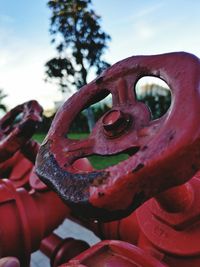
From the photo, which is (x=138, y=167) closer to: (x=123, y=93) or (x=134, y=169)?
(x=134, y=169)

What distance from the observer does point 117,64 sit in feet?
2.01

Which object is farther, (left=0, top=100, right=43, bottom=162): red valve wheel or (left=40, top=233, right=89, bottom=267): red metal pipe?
(left=40, top=233, right=89, bottom=267): red metal pipe

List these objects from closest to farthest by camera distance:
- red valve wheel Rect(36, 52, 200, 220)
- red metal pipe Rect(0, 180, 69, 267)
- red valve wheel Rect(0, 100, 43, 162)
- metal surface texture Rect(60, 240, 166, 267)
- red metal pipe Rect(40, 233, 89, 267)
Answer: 1. red valve wheel Rect(36, 52, 200, 220)
2. metal surface texture Rect(60, 240, 166, 267)
3. red metal pipe Rect(0, 180, 69, 267)
4. red valve wheel Rect(0, 100, 43, 162)
5. red metal pipe Rect(40, 233, 89, 267)

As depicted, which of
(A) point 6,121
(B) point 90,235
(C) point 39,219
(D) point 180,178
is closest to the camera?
(D) point 180,178

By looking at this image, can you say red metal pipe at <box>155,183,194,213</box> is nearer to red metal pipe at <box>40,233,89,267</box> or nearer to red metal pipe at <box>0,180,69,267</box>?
red metal pipe at <box>0,180,69,267</box>

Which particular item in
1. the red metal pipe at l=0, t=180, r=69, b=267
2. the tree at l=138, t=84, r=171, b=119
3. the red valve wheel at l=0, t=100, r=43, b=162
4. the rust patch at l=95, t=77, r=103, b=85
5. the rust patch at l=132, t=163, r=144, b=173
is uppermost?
the rust patch at l=95, t=77, r=103, b=85

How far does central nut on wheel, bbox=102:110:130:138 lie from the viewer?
1.60ft

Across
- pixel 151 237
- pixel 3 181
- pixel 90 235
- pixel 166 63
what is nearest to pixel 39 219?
pixel 3 181

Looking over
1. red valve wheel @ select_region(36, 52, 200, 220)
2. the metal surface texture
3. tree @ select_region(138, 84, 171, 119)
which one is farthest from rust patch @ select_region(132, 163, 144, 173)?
tree @ select_region(138, 84, 171, 119)

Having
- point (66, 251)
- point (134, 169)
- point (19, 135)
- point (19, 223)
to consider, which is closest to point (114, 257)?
point (134, 169)

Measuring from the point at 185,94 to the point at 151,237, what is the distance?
0.37m

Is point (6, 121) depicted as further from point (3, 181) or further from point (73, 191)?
point (73, 191)

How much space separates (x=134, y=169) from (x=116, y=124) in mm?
109

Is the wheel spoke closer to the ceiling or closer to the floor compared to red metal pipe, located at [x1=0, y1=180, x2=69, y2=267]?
closer to the ceiling
